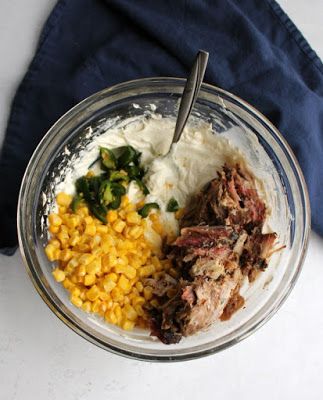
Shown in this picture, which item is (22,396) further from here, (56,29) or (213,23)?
(213,23)

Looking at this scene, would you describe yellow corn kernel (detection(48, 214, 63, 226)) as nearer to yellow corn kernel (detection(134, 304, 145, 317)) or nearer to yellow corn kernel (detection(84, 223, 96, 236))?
yellow corn kernel (detection(84, 223, 96, 236))

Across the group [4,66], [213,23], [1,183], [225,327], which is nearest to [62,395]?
[225,327]

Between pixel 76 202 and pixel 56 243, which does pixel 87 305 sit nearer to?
pixel 56 243

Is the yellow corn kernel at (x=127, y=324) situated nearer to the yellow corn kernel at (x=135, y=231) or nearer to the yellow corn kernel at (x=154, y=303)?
the yellow corn kernel at (x=154, y=303)

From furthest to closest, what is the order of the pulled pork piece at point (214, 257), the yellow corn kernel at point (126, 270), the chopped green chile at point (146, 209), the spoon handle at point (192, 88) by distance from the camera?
Result: 1. the chopped green chile at point (146, 209)
2. the yellow corn kernel at point (126, 270)
3. the pulled pork piece at point (214, 257)
4. the spoon handle at point (192, 88)

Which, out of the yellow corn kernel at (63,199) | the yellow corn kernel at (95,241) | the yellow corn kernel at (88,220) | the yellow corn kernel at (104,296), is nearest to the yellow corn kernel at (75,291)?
the yellow corn kernel at (104,296)

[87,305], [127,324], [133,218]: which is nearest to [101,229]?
[133,218]

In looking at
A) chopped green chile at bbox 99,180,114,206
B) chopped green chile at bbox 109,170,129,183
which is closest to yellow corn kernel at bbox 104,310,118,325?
chopped green chile at bbox 99,180,114,206
